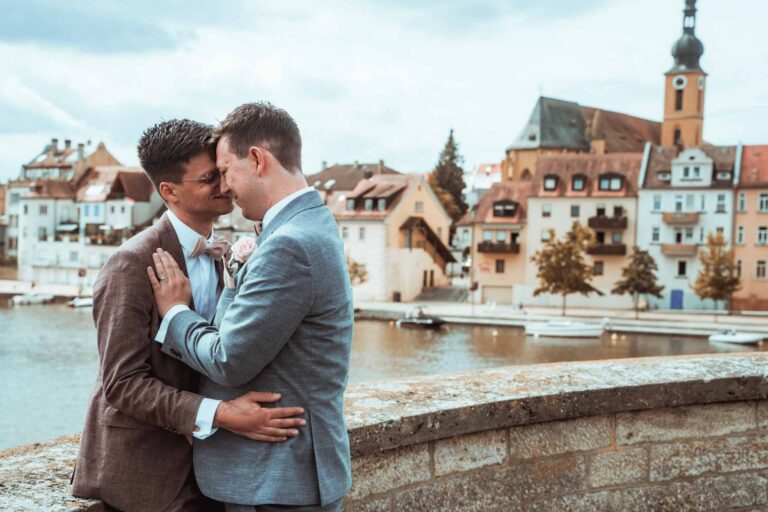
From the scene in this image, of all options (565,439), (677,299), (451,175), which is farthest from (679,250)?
(565,439)

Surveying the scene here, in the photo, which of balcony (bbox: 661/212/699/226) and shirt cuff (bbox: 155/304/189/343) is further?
balcony (bbox: 661/212/699/226)

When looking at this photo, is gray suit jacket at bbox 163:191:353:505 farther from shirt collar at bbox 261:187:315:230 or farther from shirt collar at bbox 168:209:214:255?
shirt collar at bbox 168:209:214:255

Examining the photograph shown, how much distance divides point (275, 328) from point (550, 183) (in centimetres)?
4909

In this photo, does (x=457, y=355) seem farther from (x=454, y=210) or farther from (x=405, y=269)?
(x=454, y=210)

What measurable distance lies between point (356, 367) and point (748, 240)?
24441 mm

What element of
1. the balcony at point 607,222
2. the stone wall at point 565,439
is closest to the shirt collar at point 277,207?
the stone wall at point 565,439

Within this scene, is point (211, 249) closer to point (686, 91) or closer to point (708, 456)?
point (708, 456)

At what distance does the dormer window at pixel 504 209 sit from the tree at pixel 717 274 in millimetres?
10769

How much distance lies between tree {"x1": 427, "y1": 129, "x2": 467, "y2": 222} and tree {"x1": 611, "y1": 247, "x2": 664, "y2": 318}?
99.0 feet

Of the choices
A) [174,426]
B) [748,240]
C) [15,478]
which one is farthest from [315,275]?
[748,240]

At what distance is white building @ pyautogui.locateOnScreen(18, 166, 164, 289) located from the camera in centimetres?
6525

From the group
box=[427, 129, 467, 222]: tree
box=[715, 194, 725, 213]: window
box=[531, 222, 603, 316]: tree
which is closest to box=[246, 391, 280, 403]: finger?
box=[531, 222, 603, 316]: tree

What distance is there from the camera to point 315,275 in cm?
204

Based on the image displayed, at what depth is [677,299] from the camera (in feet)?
156
